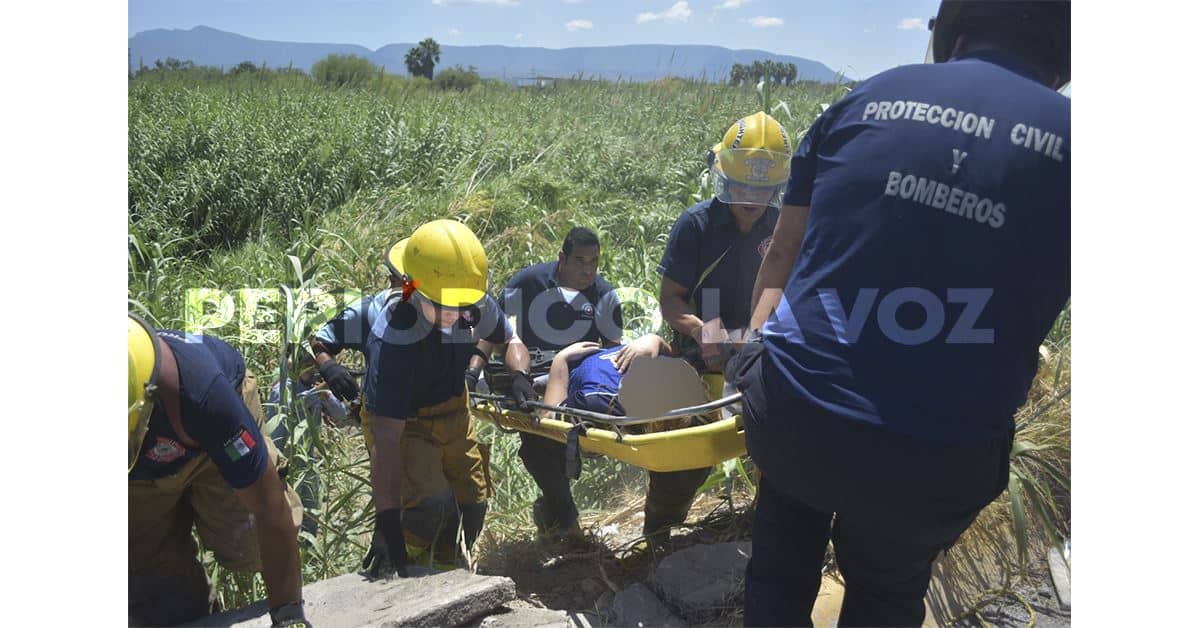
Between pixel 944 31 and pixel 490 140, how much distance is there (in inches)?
340

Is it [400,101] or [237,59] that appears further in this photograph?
[237,59]

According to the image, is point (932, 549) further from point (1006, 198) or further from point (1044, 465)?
point (1044, 465)

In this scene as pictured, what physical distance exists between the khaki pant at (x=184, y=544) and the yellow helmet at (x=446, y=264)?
81 centimetres

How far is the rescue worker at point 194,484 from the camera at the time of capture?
2.32 meters

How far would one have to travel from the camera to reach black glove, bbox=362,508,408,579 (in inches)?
124

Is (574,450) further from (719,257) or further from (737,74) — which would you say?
(737,74)

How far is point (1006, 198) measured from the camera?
174 cm

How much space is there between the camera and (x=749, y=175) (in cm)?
384

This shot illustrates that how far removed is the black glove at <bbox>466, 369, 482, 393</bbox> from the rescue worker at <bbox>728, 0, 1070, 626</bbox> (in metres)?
1.90

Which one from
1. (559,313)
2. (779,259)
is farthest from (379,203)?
(779,259)

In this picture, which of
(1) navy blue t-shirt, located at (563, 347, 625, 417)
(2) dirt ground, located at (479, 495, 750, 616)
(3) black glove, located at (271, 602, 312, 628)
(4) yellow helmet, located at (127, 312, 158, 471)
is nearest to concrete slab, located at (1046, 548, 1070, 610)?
(2) dirt ground, located at (479, 495, 750, 616)

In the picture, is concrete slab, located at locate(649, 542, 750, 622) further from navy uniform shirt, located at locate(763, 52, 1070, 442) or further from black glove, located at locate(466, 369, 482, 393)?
navy uniform shirt, located at locate(763, 52, 1070, 442)

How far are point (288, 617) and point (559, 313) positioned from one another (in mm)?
2193

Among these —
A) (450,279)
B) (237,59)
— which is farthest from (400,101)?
(450,279)
